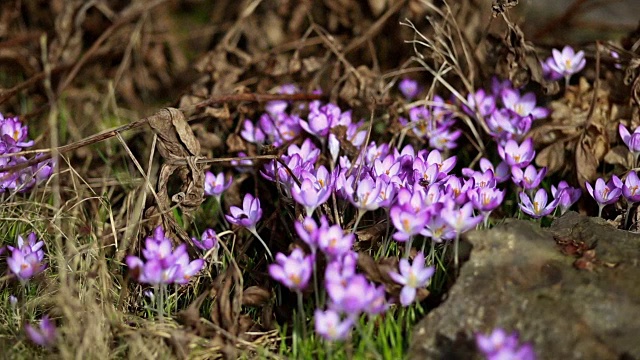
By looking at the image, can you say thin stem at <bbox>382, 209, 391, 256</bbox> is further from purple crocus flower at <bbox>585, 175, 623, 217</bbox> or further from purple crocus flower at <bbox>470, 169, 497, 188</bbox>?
purple crocus flower at <bbox>585, 175, 623, 217</bbox>

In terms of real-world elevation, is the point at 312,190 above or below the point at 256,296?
above

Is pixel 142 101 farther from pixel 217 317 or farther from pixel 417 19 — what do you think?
pixel 217 317

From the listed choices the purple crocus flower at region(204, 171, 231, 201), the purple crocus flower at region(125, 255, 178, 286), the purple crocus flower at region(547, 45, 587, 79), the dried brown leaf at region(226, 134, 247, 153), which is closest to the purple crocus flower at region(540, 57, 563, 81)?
the purple crocus flower at region(547, 45, 587, 79)

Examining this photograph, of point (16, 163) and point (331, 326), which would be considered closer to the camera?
point (331, 326)

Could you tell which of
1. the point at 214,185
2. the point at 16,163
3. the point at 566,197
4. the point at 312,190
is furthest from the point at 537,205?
the point at 16,163

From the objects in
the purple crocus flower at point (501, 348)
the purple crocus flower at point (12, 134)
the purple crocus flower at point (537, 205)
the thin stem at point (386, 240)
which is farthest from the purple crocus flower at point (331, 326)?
the purple crocus flower at point (12, 134)

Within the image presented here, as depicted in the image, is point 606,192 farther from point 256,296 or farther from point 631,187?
point 256,296

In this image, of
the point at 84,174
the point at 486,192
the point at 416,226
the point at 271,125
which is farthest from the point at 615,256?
the point at 84,174

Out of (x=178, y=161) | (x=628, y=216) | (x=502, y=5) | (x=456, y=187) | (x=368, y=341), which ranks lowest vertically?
(x=628, y=216)
